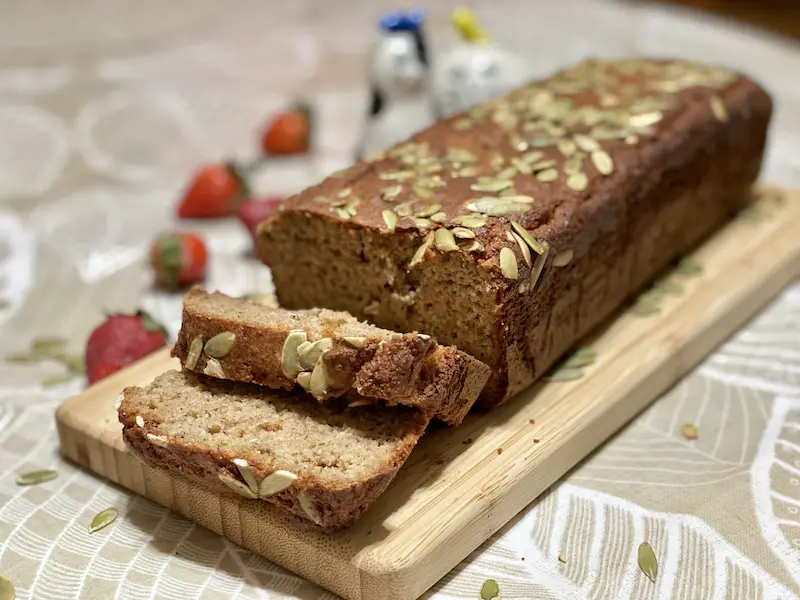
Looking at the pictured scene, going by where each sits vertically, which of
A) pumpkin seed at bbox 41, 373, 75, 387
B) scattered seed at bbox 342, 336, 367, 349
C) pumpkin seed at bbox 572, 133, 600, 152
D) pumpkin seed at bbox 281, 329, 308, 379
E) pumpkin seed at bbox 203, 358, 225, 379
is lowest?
pumpkin seed at bbox 41, 373, 75, 387

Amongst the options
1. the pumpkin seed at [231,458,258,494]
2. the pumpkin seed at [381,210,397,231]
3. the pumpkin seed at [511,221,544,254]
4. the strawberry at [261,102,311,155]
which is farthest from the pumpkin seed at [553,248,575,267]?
the strawberry at [261,102,311,155]

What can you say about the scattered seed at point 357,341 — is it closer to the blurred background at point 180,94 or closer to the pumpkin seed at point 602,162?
the pumpkin seed at point 602,162

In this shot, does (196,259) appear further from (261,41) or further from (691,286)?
(261,41)

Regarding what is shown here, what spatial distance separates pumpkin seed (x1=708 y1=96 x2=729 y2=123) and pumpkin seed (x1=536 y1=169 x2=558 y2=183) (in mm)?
799

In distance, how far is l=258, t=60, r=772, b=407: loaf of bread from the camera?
7.89ft

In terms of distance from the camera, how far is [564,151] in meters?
2.82

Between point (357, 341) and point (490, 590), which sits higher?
point (357, 341)

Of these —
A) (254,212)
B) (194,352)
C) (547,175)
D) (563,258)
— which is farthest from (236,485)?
(254,212)

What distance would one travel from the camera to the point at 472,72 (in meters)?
3.90

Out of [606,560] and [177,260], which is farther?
[177,260]

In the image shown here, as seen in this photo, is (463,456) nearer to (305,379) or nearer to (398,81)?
(305,379)

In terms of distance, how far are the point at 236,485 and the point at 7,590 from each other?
58 cm

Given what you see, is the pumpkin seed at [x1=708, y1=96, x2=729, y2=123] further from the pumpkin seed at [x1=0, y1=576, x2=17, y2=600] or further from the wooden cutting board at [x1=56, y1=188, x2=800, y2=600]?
the pumpkin seed at [x1=0, y1=576, x2=17, y2=600]

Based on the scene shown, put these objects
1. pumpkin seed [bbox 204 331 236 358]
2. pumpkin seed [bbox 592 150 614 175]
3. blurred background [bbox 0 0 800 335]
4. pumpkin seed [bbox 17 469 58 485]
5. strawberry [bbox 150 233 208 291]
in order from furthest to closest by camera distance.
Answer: blurred background [bbox 0 0 800 335], strawberry [bbox 150 233 208 291], pumpkin seed [bbox 592 150 614 175], pumpkin seed [bbox 17 469 58 485], pumpkin seed [bbox 204 331 236 358]
